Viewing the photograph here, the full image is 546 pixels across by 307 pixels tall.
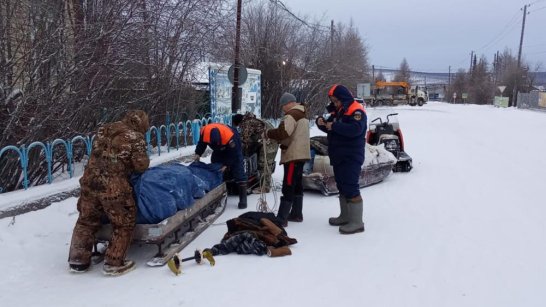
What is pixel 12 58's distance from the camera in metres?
6.18

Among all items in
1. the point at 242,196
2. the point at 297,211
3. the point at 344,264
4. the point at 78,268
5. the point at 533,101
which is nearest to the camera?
the point at 78,268

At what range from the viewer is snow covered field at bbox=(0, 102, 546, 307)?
12.7 feet

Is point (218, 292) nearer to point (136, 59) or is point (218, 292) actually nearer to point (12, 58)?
point (12, 58)

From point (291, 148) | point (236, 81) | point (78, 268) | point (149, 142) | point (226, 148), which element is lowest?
point (78, 268)

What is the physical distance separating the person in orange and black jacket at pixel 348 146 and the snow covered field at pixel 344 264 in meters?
0.33

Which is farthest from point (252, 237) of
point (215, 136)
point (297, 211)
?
point (215, 136)

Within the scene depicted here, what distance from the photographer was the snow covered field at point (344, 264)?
3857mm

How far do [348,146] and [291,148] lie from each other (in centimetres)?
72

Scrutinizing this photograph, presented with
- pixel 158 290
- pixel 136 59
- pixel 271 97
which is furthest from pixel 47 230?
pixel 271 97

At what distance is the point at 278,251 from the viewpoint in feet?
15.7

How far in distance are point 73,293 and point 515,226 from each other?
508 cm

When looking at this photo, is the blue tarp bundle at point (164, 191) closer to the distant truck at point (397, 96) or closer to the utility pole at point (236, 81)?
the utility pole at point (236, 81)

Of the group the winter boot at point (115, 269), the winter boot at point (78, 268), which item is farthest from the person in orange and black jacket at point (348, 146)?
the winter boot at point (78, 268)

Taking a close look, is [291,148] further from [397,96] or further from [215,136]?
[397,96]
